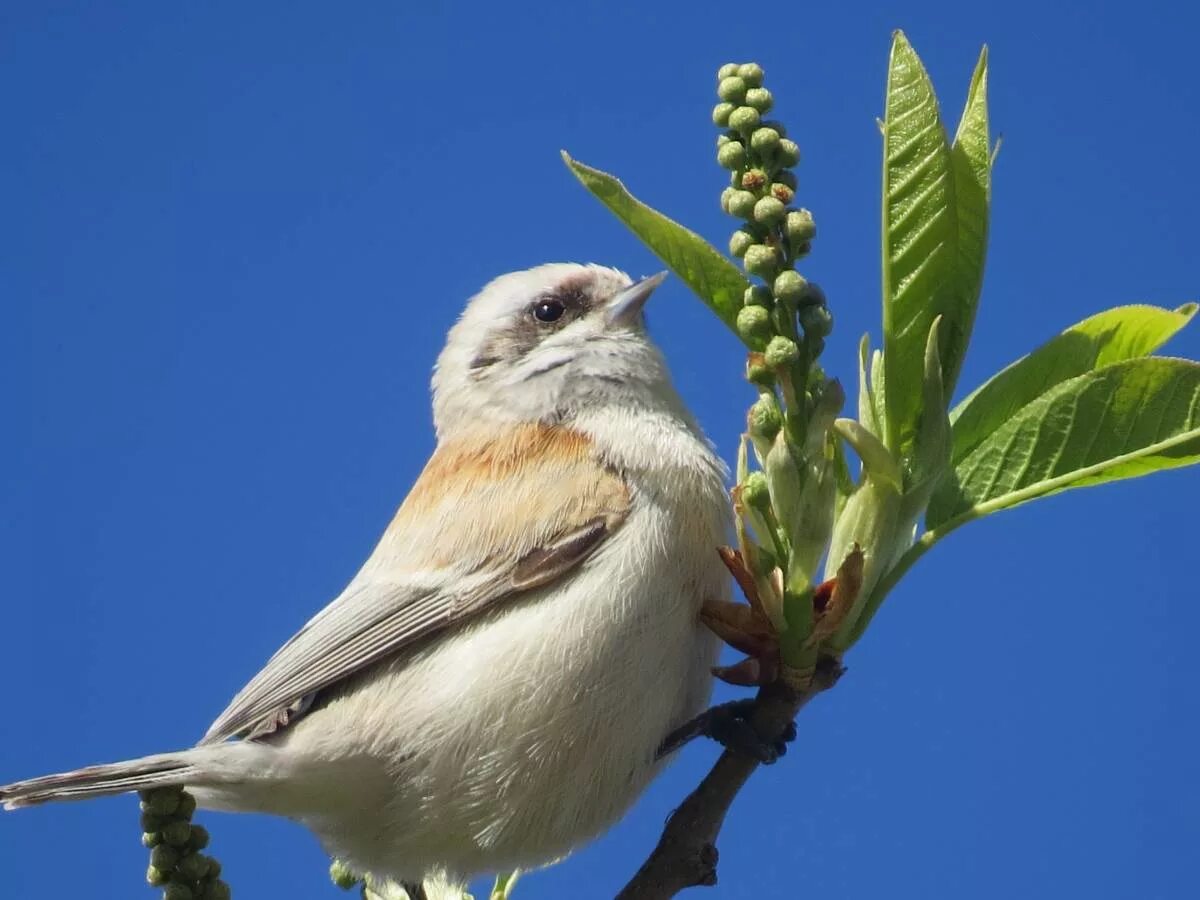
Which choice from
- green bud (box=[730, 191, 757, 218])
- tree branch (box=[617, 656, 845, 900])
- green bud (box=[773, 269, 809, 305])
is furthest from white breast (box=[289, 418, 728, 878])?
green bud (box=[730, 191, 757, 218])

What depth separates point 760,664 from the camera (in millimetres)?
2715

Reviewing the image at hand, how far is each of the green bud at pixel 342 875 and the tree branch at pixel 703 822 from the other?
1.19 meters

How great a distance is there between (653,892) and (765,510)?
2.93ft

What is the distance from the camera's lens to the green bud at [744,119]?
2211 mm

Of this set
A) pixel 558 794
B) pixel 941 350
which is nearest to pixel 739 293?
pixel 941 350

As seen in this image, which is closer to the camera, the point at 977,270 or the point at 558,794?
the point at 977,270

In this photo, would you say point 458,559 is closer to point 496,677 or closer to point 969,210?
point 496,677

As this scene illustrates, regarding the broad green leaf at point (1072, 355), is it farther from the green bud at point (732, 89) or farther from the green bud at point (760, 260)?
the green bud at point (732, 89)

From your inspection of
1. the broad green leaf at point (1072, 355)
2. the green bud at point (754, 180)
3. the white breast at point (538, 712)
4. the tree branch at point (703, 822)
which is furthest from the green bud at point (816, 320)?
the white breast at point (538, 712)

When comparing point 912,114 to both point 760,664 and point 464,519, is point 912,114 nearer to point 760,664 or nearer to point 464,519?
point 760,664

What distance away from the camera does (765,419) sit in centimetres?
242

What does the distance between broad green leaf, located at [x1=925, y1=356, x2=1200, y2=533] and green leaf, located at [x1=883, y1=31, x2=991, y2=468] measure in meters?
0.17

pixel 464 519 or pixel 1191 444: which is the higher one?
pixel 464 519

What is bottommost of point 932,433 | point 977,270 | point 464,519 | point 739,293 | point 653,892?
point 653,892
